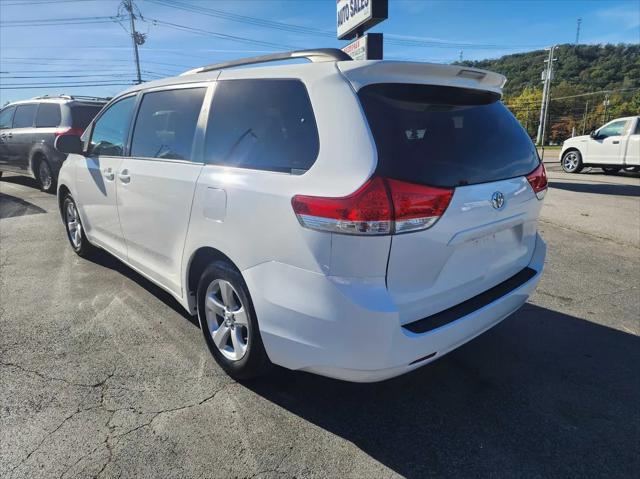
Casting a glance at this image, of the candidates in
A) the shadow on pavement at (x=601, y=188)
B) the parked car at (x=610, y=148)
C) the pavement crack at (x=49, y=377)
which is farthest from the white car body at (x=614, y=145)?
the pavement crack at (x=49, y=377)

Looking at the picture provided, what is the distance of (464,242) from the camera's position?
2211 mm

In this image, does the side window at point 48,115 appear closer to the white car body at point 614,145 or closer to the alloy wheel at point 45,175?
the alloy wheel at point 45,175

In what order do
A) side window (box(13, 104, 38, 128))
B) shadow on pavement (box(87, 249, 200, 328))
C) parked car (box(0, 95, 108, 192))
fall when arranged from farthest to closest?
side window (box(13, 104, 38, 128)) → parked car (box(0, 95, 108, 192)) → shadow on pavement (box(87, 249, 200, 328))

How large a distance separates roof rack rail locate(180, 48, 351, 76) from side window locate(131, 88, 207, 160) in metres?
0.22

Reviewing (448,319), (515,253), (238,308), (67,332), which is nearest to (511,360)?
(515,253)

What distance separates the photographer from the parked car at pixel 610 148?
13047 mm

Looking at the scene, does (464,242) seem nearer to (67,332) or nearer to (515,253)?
(515,253)

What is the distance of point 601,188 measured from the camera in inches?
432

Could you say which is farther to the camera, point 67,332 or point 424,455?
point 67,332

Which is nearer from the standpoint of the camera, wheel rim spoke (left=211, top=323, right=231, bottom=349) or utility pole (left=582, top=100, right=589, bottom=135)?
wheel rim spoke (left=211, top=323, right=231, bottom=349)

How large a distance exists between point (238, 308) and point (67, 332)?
1.71 m

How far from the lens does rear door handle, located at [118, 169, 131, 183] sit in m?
3.54

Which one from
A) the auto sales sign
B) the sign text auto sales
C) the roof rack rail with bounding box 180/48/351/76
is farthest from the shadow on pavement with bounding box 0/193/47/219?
the sign text auto sales

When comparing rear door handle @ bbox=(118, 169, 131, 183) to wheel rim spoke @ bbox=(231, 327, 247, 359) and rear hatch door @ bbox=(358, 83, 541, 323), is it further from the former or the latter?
rear hatch door @ bbox=(358, 83, 541, 323)
